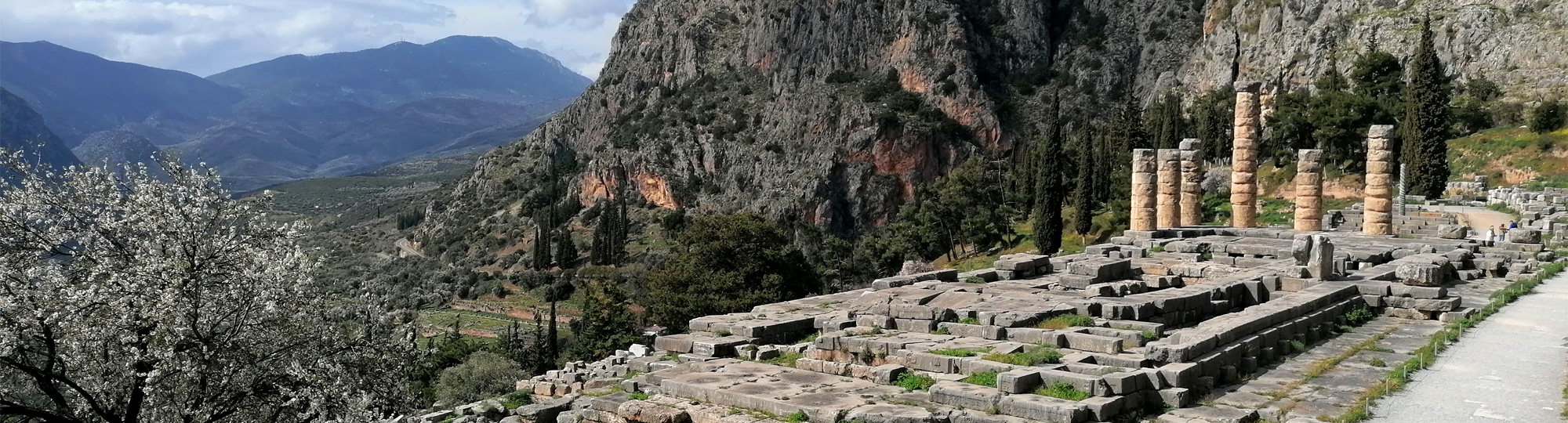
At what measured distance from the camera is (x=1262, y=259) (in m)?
26.8

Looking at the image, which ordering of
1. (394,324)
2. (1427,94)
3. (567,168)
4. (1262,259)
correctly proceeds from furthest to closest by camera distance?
(567,168) → (1427,94) → (1262,259) → (394,324)

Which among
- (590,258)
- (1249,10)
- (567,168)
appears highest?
(1249,10)

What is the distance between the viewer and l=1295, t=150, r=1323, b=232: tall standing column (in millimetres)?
34125

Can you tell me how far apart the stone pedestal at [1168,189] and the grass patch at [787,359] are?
24039 mm

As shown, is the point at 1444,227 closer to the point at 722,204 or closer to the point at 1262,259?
the point at 1262,259

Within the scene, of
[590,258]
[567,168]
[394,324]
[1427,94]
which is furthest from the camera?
[567,168]

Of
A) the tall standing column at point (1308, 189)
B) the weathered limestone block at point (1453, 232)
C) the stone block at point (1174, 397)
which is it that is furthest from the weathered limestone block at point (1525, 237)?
the stone block at point (1174, 397)

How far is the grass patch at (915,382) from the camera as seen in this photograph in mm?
14383

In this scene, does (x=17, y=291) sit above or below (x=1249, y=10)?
below

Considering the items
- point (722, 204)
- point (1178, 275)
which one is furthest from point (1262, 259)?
point (722, 204)

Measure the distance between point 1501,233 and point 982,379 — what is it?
2733 centimetres

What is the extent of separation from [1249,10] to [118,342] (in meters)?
95.6

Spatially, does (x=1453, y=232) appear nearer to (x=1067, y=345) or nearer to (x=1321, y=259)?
(x=1321, y=259)

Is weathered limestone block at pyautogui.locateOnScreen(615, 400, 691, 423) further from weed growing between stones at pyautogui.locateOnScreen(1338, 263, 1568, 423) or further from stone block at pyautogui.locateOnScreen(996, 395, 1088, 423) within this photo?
weed growing between stones at pyautogui.locateOnScreen(1338, 263, 1568, 423)
